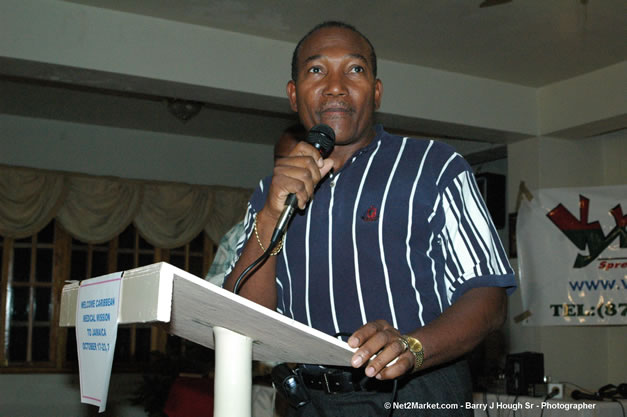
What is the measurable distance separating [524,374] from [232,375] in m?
3.42

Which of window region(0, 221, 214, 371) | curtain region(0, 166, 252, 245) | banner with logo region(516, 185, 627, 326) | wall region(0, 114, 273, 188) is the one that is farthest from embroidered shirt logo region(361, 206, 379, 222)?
wall region(0, 114, 273, 188)

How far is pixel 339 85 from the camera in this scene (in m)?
1.48

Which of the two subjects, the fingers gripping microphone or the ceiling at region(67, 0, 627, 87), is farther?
the ceiling at region(67, 0, 627, 87)

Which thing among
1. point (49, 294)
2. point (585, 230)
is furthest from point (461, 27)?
point (49, 294)

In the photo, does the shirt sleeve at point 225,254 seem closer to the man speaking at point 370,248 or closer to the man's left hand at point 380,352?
the man speaking at point 370,248

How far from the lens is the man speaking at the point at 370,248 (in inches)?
48.0

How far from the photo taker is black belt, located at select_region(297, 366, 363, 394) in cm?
128

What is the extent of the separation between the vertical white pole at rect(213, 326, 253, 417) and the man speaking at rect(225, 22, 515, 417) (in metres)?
0.30

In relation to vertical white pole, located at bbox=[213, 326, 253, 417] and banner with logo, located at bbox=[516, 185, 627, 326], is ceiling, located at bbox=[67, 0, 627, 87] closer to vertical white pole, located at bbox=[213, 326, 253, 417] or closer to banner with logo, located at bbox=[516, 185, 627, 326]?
banner with logo, located at bbox=[516, 185, 627, 326]

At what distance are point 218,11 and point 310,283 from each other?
10.5ft

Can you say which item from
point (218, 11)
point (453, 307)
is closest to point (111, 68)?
point (218, 11)

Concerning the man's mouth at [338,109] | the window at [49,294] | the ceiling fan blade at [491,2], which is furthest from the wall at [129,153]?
the man's mouth at [338,109]

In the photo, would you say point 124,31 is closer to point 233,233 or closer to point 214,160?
point 233,233

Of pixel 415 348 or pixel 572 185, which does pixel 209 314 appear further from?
pixel 572 185
